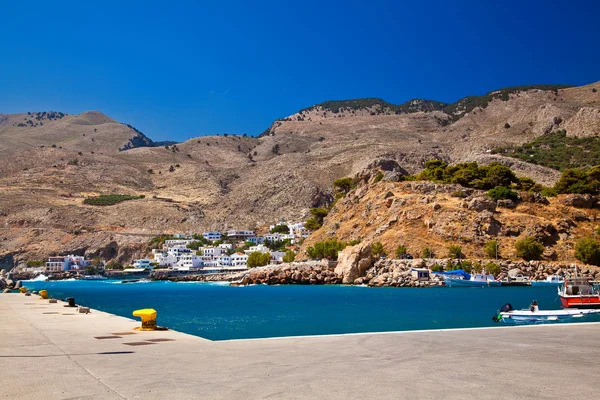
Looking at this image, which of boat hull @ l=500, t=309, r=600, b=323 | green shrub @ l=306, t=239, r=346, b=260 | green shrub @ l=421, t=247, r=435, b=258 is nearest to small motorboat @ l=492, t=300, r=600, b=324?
boat hull @ l=500, t=309, r=600, b=323

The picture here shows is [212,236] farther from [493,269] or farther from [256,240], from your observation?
[493,269]

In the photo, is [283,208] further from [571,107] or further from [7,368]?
[7,368]

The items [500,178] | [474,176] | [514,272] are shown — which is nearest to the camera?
[514,272]

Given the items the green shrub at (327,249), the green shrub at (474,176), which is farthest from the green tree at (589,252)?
the green shrub at (327,249)

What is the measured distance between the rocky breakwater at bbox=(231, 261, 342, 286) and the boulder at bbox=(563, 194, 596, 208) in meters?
32.0

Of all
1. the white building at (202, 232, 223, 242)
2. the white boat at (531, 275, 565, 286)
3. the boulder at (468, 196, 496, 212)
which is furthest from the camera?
the white building at (202, 232, 223, 242)

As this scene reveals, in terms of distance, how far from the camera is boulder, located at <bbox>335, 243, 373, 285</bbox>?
238 feet

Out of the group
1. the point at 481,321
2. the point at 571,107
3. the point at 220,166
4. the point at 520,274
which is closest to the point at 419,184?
the point at 520,274

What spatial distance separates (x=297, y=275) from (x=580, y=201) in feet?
127

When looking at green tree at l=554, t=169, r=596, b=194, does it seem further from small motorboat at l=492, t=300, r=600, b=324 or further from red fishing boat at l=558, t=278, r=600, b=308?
small motorboat at l=492, t=300, r=600, b=324

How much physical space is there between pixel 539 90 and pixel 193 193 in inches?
4595

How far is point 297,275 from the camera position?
80062mm

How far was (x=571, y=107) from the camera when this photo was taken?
490ft

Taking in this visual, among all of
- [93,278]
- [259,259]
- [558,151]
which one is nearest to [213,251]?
[259,259]
